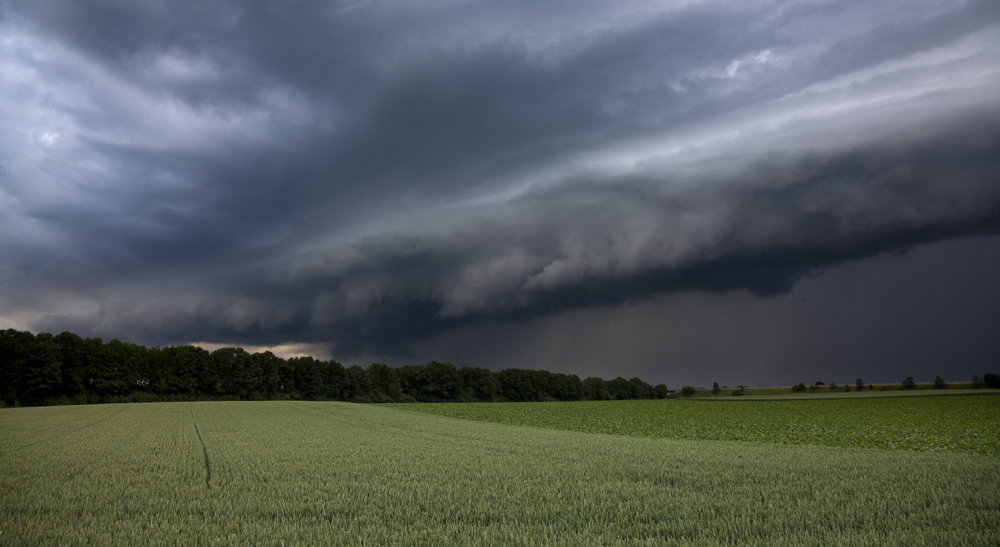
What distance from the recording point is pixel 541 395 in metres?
140

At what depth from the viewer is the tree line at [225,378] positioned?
240 feet

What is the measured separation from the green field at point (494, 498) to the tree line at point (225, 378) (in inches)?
3073

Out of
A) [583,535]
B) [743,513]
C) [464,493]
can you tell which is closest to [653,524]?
[583,535]

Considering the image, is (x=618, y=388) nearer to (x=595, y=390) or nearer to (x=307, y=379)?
(x=595, y=390)

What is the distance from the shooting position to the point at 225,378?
101312 millimetres

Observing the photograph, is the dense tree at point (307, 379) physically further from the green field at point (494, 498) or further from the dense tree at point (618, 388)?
the green field at point (494, 498)

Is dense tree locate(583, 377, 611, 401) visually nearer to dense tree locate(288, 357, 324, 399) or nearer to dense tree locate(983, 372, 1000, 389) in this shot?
dense tree locate(288, 357, 324, 399)

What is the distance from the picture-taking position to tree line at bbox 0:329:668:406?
7306 centimetres

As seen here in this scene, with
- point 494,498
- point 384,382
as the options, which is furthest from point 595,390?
point 494,498

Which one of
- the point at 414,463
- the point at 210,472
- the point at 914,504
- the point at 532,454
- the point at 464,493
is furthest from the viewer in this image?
the point at 532,454

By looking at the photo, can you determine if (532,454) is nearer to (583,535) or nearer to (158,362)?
(583,535)

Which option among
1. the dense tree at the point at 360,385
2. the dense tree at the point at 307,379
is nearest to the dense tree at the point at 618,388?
the dense tree at the point at 360,385

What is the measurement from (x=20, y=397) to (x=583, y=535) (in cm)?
9861

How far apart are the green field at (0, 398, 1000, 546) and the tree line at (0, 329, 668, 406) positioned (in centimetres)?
7807
